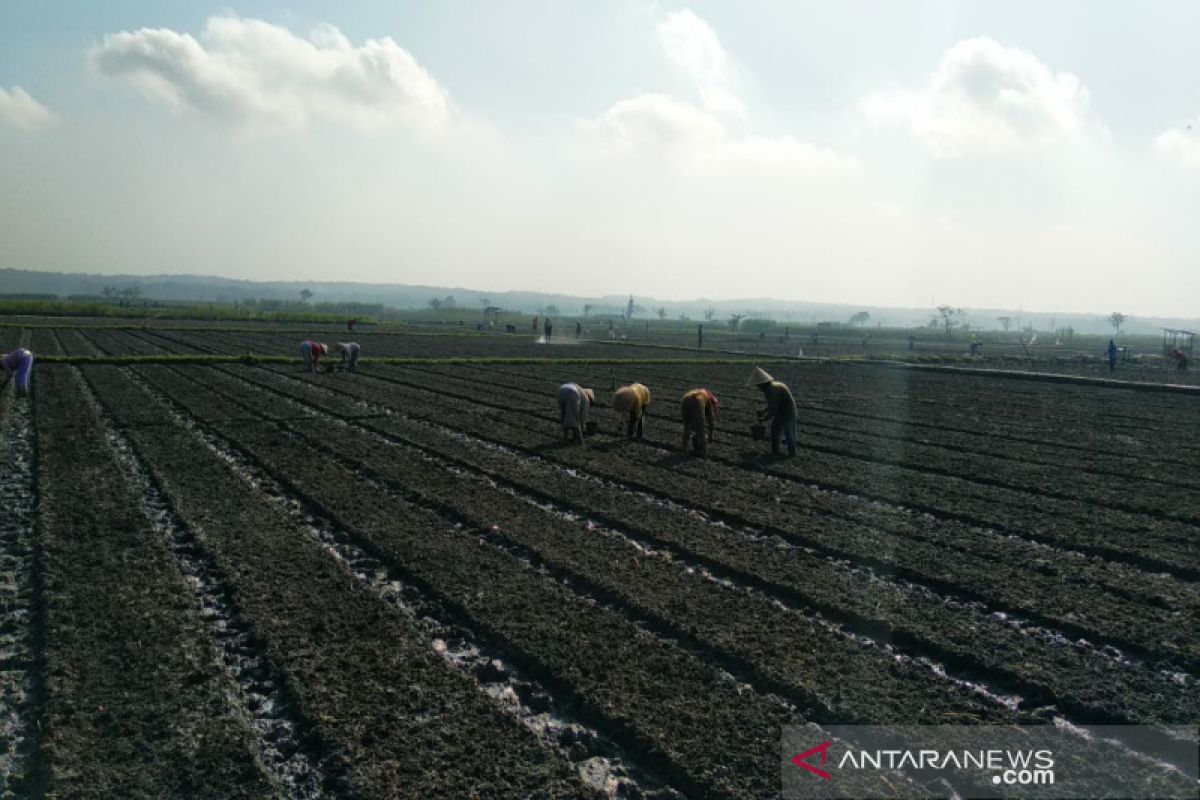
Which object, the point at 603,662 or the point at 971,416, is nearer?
the point at 603,662

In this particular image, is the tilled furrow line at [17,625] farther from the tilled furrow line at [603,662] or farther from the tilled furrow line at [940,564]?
the tilled furrow line at [940,564]

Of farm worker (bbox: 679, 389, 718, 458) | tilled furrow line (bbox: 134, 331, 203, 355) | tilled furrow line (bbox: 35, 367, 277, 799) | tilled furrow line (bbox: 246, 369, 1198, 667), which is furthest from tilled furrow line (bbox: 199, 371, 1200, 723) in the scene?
tilled furrow line (bbox: 134, 331, 203, 355)

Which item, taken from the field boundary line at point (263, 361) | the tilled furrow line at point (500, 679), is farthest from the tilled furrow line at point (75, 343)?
the tilled furrow line at point (500, 679)

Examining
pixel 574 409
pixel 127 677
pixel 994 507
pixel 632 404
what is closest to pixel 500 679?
pixel 127 677

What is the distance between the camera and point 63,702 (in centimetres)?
496

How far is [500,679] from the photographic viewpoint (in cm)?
559

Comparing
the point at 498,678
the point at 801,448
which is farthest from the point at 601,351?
the point at 498,678

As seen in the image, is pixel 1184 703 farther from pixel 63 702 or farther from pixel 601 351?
pixel 601 351

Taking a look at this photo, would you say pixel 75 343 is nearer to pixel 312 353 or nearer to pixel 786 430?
pixel 312 353

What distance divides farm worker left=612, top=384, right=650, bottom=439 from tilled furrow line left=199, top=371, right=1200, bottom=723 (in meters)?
3.44

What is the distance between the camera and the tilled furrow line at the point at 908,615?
17.6ft

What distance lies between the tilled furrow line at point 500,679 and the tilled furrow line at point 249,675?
44.9 inches

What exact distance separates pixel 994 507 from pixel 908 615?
4.66 meters

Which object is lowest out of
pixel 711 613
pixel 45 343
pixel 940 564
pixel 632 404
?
pixel 711 613
